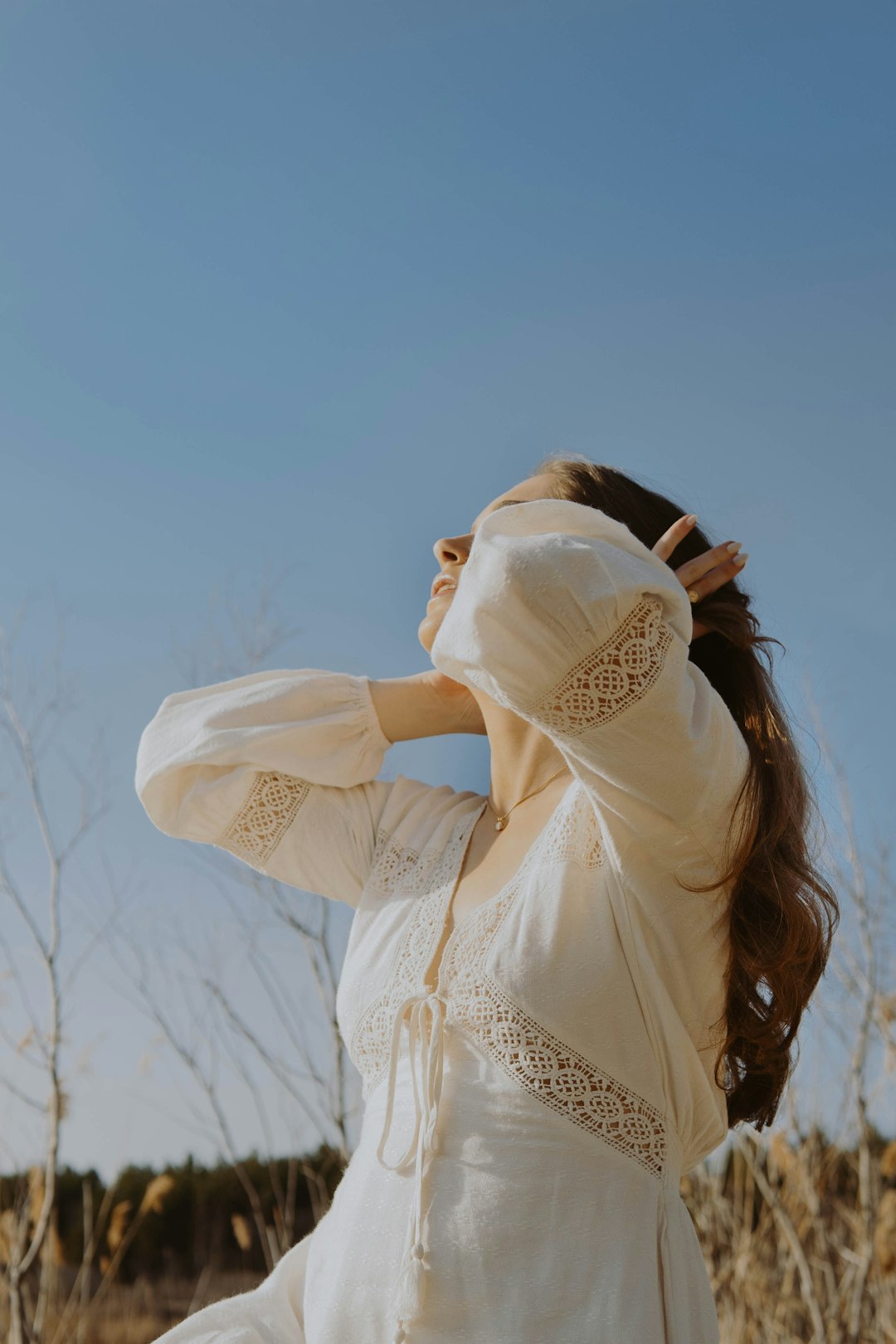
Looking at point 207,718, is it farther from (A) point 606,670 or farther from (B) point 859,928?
(B) point 859,928

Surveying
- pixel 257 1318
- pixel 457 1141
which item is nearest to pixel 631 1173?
pixel 457 1141

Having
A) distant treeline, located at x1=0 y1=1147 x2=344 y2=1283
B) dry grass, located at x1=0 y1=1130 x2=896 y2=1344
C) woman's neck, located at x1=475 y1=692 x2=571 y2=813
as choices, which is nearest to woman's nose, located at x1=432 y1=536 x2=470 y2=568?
woman's neck, located at x1=475 y1=692 x2=571 y2=813

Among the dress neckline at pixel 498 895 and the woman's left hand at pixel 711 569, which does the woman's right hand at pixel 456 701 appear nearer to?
the dress neckline at pixel 498 895

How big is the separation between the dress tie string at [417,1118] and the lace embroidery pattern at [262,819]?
408mm

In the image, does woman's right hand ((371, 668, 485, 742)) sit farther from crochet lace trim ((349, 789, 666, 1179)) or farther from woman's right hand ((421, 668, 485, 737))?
crochet lace trim ((349, 789, 666, 1179))

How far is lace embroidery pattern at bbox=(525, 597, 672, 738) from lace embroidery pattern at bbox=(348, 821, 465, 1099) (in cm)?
45

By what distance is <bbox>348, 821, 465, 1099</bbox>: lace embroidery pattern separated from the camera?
4.48 ft

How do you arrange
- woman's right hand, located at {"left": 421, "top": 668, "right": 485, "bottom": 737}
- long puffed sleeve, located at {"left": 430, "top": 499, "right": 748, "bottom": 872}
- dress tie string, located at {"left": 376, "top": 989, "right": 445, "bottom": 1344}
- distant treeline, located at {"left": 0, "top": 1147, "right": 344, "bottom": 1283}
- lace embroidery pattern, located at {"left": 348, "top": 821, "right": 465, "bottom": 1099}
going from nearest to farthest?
long puffed sleeve, located at {"left": 430, "top": 499, "right": 748, "bottom": 872}, dress tie string, located at {"left": 376, "top": 989, "right": 445, "bottom": 1344}, lace embroidery pattern, located at {"left": 348, "top": 821, "right": 465, "bottom": 1099}, woman's right hand, located at {"left": 421, "top": 668, "right": 485, "bottom": 737}, distant treeline, located at {"left": 0, "top": 1147, "right": 344, "bottom": 1283}

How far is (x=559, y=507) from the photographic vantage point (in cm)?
114

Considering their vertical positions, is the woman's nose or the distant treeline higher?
the woman's nose

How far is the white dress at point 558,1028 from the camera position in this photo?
1.05m

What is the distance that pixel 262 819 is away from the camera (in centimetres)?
164

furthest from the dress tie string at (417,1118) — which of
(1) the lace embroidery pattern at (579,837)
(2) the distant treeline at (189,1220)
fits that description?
(2) the distant treeline at (189,1220)

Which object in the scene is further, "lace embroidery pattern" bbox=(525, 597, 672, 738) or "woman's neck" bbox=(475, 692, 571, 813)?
"woman's neck" bbox=(475, 692, 571, 813)
